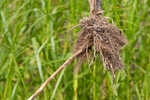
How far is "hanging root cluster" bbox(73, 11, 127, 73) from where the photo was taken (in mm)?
800

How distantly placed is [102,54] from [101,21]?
3.6 inches

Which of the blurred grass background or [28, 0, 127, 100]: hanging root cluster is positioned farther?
the blurred grass background

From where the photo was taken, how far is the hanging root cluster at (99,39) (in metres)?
0.80

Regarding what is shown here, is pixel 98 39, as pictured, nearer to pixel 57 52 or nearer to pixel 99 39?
pixel 99 39

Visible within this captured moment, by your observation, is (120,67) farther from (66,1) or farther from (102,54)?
(66,1)

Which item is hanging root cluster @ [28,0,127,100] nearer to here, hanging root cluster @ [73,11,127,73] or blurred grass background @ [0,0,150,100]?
hanging root cluster @ [73,11,127,73]

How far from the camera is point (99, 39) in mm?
795

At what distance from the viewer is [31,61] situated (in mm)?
1297

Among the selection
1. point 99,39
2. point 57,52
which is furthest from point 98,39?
point 57,52

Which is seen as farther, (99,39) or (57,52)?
(57,52)

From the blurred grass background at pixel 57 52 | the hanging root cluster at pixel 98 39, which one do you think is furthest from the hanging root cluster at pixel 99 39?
the blurred grass background at pixel 57 52

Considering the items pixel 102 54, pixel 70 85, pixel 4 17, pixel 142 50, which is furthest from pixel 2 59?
pixel 102 54

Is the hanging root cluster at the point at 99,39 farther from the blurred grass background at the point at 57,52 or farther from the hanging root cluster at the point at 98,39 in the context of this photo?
the blurred grass background at the point at 57,52

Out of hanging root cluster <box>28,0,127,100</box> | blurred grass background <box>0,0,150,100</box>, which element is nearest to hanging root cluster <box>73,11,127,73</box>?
hanging root cluster <box>28,0,127,100</box>
